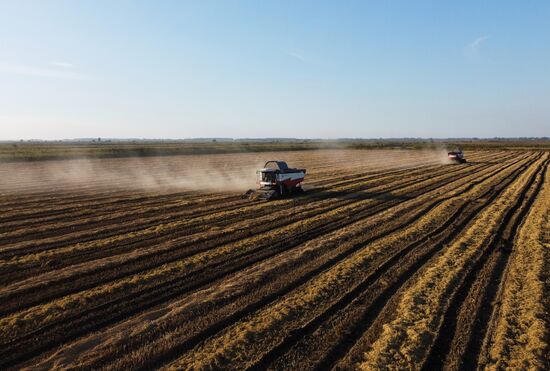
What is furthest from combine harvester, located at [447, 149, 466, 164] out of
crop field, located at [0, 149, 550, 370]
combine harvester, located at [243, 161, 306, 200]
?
combine harvester, located at [243, 161, 306, 200]

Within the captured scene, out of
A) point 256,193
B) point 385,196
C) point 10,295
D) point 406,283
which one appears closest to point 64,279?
point 10,295

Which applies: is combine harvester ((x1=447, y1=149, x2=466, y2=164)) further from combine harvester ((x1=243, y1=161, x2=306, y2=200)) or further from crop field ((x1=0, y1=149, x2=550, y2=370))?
combine harvester ((x1=243, y1=161, x2=306, y2=200))

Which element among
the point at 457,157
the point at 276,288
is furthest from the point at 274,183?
the point at 457,157

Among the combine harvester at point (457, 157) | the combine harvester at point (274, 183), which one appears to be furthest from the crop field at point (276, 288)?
the combine harvester at point (457, 157)

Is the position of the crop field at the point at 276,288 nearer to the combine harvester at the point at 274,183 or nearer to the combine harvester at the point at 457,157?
the combine harvester at the point at 274,183

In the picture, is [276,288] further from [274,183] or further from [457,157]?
[457,157]

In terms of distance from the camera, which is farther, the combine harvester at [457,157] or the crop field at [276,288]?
the combine harvester at [457,157]

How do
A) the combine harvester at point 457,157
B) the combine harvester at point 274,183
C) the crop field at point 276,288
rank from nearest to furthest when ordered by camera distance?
the crop field at point 276,288 < the combine harvester at point 274,183 < the combine harvester at point 457,157

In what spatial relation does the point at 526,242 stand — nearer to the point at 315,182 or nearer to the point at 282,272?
the point at 282,272
